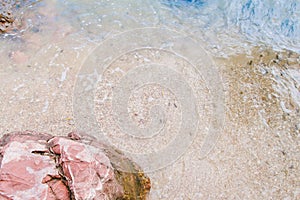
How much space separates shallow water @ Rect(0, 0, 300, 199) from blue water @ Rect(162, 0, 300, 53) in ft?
0.08

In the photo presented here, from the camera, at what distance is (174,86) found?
507 cm

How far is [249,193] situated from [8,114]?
3.83 meters

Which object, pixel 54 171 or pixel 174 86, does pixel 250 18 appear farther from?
pixel 54 171

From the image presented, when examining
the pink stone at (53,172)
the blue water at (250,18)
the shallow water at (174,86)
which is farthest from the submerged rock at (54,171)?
the blue water at (250,18)

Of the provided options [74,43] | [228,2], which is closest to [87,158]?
[74,43]

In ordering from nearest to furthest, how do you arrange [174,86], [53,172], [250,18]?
[53,172], [174,86], [250,18]

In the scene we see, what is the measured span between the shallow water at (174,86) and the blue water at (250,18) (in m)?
0.02

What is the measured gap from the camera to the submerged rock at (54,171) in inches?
103

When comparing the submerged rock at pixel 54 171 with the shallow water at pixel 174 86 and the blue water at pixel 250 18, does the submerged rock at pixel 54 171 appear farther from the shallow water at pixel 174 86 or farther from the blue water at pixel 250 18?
the blue water at pixel 250 18

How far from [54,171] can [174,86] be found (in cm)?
283

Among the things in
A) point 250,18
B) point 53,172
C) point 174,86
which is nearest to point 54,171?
point 53,172

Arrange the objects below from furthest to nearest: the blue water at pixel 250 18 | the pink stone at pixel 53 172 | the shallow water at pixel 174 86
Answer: the blue water at pixel 250 18 < the shallow water at pixel 174 86 < the pink stone at pixel 53 172

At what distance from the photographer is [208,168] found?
420 centimetres

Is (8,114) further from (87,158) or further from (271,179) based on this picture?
(271,179)
